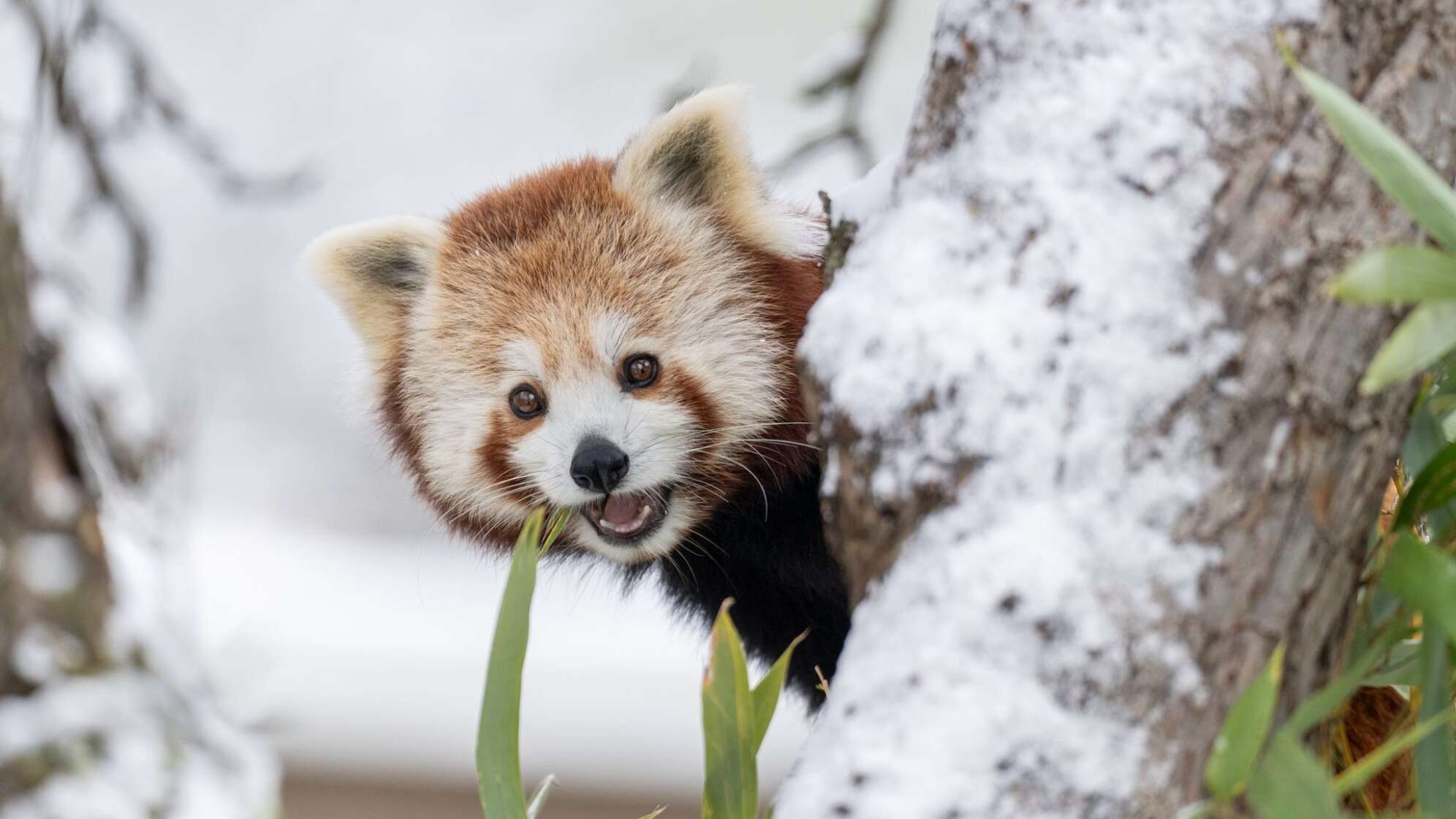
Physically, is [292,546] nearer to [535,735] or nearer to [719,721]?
[535,735]

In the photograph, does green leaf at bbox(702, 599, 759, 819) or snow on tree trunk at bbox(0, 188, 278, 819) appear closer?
green leaf at bbox(702, 599, 759, 819)

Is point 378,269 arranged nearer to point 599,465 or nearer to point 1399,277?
point 599,465

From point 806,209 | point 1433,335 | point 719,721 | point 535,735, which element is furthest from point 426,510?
point 535,735

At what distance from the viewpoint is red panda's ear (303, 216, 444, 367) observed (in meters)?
2.18

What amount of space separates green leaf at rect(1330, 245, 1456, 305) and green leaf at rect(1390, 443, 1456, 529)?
214 millimetres

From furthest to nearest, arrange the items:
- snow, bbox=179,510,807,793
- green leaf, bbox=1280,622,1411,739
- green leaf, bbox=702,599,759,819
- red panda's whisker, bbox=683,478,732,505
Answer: snow, bbox=179,510,807,793 < red panda's whisker, bbox=683,478,732,505 < green leaf, bbox=702,599,759,819 < green leaf, bbox=1280,622,1411,739

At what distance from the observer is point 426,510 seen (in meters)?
2.21

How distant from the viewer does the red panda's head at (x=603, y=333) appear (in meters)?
1.92

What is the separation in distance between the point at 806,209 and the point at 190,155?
1.68 m

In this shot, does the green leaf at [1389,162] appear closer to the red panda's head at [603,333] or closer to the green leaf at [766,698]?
the green leaf at [766,698]

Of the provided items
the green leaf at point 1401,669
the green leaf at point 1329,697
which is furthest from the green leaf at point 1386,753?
the green leaf at point 1401,669

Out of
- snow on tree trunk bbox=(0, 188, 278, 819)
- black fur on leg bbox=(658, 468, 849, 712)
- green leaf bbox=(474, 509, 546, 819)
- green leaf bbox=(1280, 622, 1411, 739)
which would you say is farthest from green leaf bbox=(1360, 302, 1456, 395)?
snow on tree trunk bbox=(0, 188, 278, 819)

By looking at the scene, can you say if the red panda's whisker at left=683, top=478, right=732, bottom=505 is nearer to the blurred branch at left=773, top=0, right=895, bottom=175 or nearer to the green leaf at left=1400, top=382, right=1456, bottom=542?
the green leaf at left=1400, top=382, right=1456, bottom=542

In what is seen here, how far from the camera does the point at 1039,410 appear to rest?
0.96m
